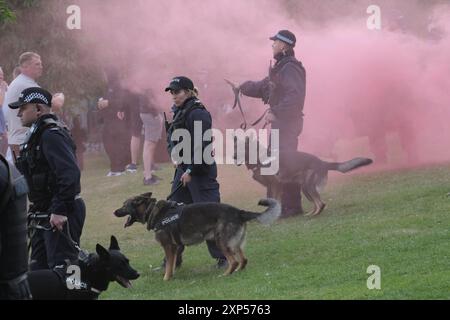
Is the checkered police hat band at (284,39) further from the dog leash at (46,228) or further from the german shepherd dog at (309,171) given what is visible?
the dog leash at (46,228)

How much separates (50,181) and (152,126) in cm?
851

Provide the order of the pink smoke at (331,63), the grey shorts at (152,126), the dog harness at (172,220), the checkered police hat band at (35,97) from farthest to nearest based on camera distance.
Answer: the grey shorts at (152,126)
the pink smoke at (331,63)
the dog harness at (172,220)
the checkered police hat band at (35,97)

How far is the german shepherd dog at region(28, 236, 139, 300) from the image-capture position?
6258 mm

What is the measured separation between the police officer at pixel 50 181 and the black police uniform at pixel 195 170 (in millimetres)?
1987

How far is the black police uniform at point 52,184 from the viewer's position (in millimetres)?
7160

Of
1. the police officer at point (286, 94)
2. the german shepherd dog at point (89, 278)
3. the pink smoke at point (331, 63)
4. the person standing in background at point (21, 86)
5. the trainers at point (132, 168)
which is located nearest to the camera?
the german shepherd dog at point (89, 278)

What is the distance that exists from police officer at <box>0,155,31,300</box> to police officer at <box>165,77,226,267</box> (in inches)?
181

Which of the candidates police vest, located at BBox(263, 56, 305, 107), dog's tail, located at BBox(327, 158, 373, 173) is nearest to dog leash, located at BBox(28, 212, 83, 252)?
police vest, located at BBox(263, 56, 305, 107)

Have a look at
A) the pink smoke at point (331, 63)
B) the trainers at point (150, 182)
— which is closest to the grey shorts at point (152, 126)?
the trainers at point (150, 182)

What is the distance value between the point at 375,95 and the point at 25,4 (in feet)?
26.9

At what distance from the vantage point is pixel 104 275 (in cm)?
688
